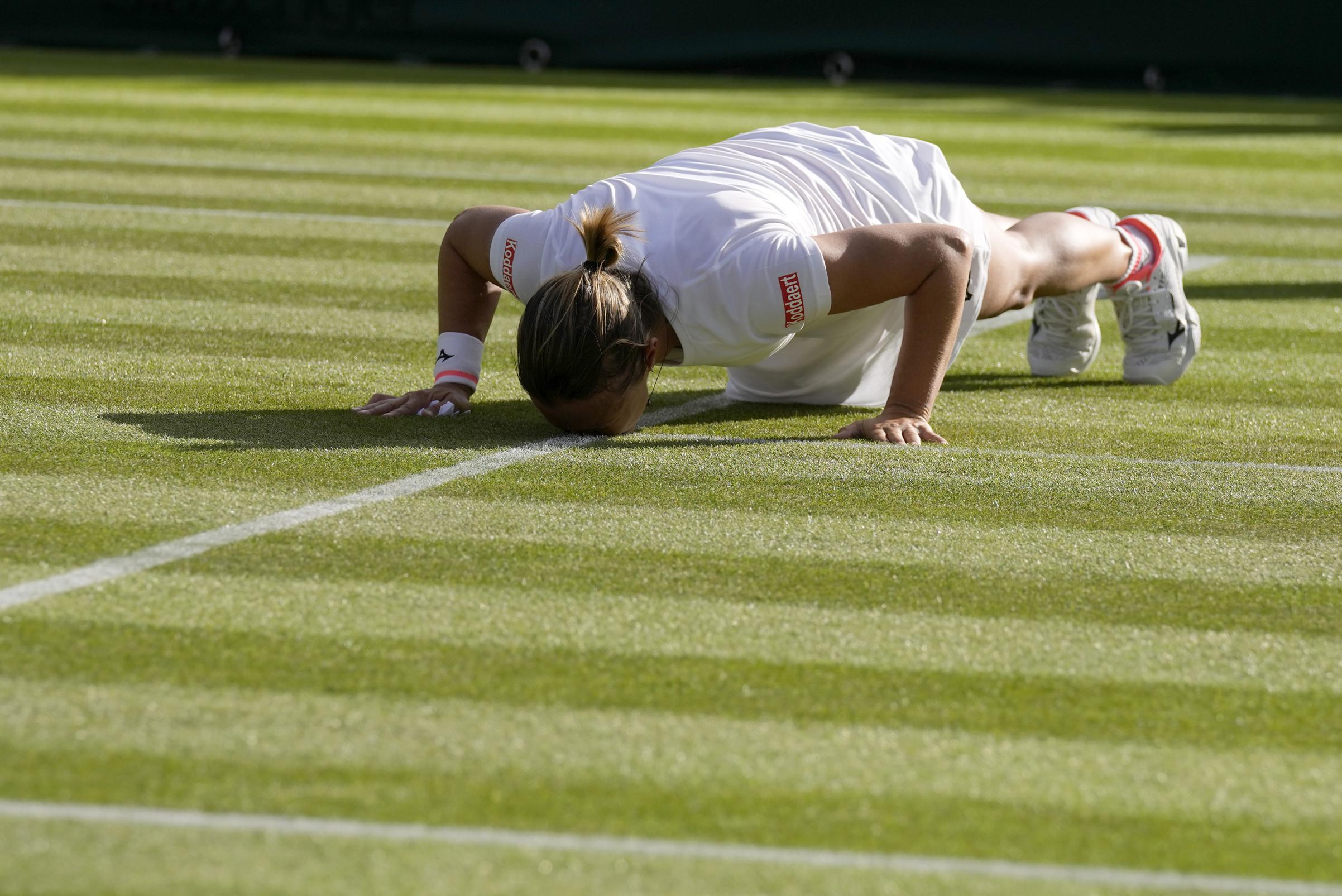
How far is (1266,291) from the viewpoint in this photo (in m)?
7.96

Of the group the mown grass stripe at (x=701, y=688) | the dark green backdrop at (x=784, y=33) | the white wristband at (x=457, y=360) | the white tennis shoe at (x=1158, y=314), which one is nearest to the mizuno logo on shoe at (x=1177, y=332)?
the white tennis shoe at (x=1158, y=314)

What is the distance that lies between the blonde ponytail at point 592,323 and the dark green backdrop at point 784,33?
17576mm

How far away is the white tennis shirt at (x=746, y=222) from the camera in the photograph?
13.9ft

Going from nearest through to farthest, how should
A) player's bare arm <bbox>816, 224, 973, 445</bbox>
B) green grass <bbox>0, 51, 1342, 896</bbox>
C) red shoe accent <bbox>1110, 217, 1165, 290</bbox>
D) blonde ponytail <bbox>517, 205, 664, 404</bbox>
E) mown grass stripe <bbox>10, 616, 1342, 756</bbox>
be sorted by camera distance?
green grass <bbox>0, 51, 1342, 896</bbox> < mown grass stripe <bbox>10, 616, 1342, 756</bbox> < blonde ponytail <bbox>517, 205, 664, 404</bbox> < player's bare arm <bbox>816, 224, 973, 445</bbox> < red shoe accent <bbox>1110, 217, 1165, 290</bbox>

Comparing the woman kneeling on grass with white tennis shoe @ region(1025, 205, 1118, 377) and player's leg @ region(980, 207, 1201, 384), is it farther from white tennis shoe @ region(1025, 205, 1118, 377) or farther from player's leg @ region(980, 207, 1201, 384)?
white tennis shoe @ region(1025, 205, 1118, 377)

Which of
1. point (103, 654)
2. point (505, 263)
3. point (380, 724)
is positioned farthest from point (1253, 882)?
point (505, 263)

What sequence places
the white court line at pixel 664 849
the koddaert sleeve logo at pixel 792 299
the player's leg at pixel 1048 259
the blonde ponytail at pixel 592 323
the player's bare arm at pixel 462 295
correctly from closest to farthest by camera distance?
the white court line at pixel 664 849 → the blonde ponytail at pixel 592 323 → the koddaert sleeve logo at pixel 792 299 → the player's bare arm at pixel 462 295 → the player's leg at pixel 1048 259

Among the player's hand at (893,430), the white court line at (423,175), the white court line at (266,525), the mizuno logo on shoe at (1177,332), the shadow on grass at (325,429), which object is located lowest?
the white court line at (423,175)

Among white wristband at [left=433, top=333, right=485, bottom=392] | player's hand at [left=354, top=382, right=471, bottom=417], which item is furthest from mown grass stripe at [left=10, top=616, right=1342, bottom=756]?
white wristband at [left=433, top=333, right=485, bottom=392]

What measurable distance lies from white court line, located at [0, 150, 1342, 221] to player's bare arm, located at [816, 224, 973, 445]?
722cm

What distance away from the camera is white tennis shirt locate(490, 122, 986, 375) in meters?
4.24

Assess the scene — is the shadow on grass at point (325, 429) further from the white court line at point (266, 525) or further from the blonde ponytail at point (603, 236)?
the blonde ponytail at point (603, 236)

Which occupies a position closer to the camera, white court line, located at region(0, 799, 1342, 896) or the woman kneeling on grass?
white court line, located at region(0, 799, 1342, 896)

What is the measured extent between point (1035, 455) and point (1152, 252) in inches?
50.8
